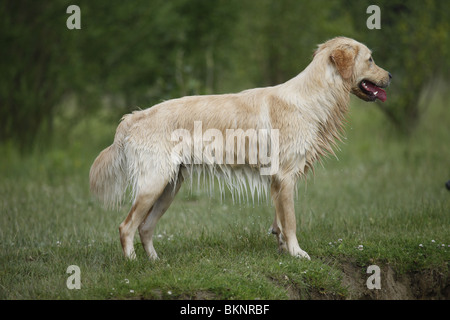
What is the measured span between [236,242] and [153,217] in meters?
1.01

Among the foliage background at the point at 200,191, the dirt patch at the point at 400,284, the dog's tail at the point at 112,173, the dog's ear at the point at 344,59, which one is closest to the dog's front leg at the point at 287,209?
the foliage background at the point at 200,191

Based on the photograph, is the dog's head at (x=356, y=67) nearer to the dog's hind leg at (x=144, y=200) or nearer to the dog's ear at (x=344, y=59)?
the dog's ear at (x=344, y=59)

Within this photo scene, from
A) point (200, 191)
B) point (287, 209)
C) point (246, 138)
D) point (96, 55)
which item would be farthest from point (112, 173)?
point (96, 55)

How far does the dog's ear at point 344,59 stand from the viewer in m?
5.55

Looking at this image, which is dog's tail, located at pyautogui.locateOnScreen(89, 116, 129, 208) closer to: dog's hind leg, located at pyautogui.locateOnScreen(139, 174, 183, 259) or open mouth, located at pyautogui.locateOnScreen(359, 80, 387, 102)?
dog's hind leg, located at pyautogui.locateOnScreen(139, 174, 183, 259)

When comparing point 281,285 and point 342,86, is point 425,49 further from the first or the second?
point 281,285

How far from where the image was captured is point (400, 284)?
549cm

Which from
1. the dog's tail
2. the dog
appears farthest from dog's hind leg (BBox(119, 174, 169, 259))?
the dog's tail

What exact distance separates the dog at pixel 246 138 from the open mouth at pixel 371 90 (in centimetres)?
1

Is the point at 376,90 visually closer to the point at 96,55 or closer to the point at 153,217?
the point at 153,217

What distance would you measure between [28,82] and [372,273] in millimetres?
9294

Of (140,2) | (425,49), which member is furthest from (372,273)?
(140,2)

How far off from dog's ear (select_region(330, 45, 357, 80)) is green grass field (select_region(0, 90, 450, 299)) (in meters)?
1.24

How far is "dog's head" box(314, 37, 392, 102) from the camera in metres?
5.57
